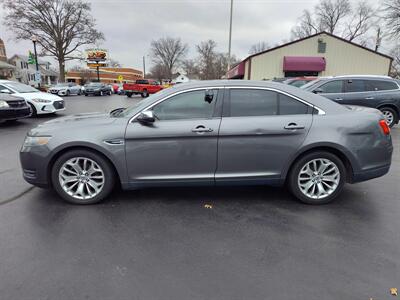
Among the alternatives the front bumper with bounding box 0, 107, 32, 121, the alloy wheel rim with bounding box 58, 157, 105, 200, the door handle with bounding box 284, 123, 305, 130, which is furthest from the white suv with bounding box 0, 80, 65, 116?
the door handle with bounding box 284, 123, 305, 130

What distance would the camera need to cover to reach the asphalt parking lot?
86.6 inches

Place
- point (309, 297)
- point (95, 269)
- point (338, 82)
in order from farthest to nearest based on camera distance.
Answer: point (338, 82) < point (95, 269) < point (309, 297)

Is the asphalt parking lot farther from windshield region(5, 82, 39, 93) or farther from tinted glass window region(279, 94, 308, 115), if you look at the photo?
windshield region(5, 82, 39, 93)

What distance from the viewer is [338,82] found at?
8719 millimetres

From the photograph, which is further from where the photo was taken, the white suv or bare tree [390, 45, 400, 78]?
bare tree [390, 45, 400, 78]

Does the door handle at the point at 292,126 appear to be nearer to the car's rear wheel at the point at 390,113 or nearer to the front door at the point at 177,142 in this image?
the front door at the point at 177,142

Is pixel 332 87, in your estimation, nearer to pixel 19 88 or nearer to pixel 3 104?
pixel 3 104

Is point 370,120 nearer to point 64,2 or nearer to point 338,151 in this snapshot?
point 338,151

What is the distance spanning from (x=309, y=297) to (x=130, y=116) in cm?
275

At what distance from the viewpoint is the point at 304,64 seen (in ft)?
86.1

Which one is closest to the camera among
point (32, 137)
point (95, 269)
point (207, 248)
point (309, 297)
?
point (309, 297)

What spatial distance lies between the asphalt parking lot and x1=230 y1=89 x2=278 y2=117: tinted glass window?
1234 millimetres

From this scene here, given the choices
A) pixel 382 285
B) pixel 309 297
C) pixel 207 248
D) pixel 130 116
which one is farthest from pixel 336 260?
pixel 130 116

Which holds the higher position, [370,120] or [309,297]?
[370,120]
